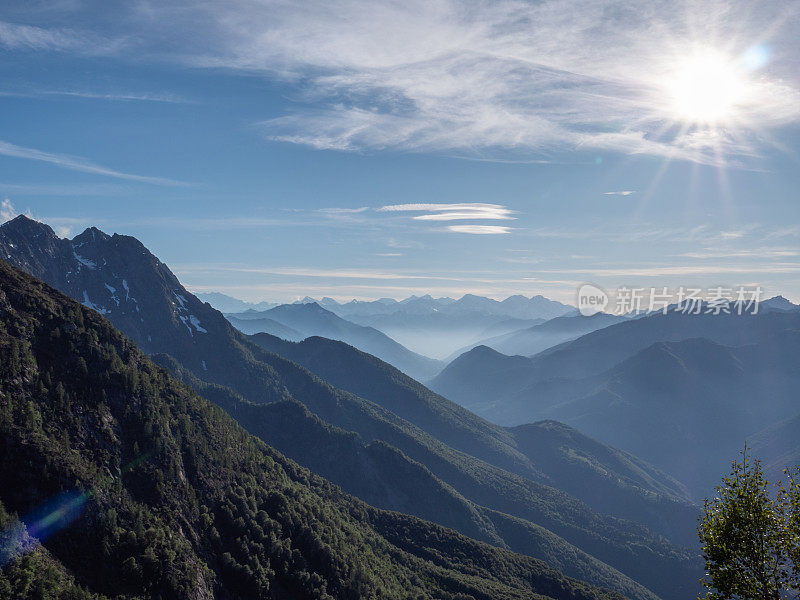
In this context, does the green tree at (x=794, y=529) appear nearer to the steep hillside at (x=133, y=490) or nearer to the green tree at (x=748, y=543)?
the green tree at (x=748, y=543)

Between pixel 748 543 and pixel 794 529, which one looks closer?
pixel 794 529

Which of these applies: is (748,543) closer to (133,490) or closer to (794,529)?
(794,529)

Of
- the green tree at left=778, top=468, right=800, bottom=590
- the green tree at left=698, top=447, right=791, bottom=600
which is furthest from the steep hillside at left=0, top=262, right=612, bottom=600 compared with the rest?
the green tree at left=778, top=468, right=800, bottom=590

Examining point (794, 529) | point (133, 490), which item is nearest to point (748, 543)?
point (794, 529)

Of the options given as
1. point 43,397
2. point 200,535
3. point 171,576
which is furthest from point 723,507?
point 43,397

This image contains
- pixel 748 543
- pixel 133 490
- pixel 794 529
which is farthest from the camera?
pixel 133 490

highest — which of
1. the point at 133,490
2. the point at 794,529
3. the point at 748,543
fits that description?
the point at 794,529
